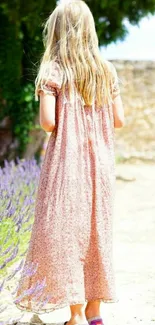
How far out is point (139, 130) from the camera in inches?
480

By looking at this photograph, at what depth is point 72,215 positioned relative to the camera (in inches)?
127

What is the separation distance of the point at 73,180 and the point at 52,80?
0.49 meters

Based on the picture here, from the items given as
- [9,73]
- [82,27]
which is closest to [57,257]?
[82,27]

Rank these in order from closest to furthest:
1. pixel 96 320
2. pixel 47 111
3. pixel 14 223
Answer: pixel 47 111, pixel 96 320, pixel 14 223

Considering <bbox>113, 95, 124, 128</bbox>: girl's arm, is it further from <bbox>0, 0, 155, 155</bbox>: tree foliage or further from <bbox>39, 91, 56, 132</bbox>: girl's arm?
<bbox>0, 0, 155, 155</bbox>: tree foliage

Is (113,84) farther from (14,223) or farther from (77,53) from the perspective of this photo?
(14,223)

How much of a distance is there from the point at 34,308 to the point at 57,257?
29 cm

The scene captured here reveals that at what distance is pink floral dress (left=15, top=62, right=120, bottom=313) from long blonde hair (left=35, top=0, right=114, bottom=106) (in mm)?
53

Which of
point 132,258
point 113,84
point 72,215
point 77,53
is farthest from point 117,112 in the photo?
point 132,258

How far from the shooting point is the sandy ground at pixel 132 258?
3.75m

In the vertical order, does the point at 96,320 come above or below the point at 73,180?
below

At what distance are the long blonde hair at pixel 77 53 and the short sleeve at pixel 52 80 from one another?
2cm

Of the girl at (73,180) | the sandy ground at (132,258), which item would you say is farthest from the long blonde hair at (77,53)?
the sandy ground at (132,258)

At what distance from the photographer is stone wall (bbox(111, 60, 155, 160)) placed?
39.7ft
